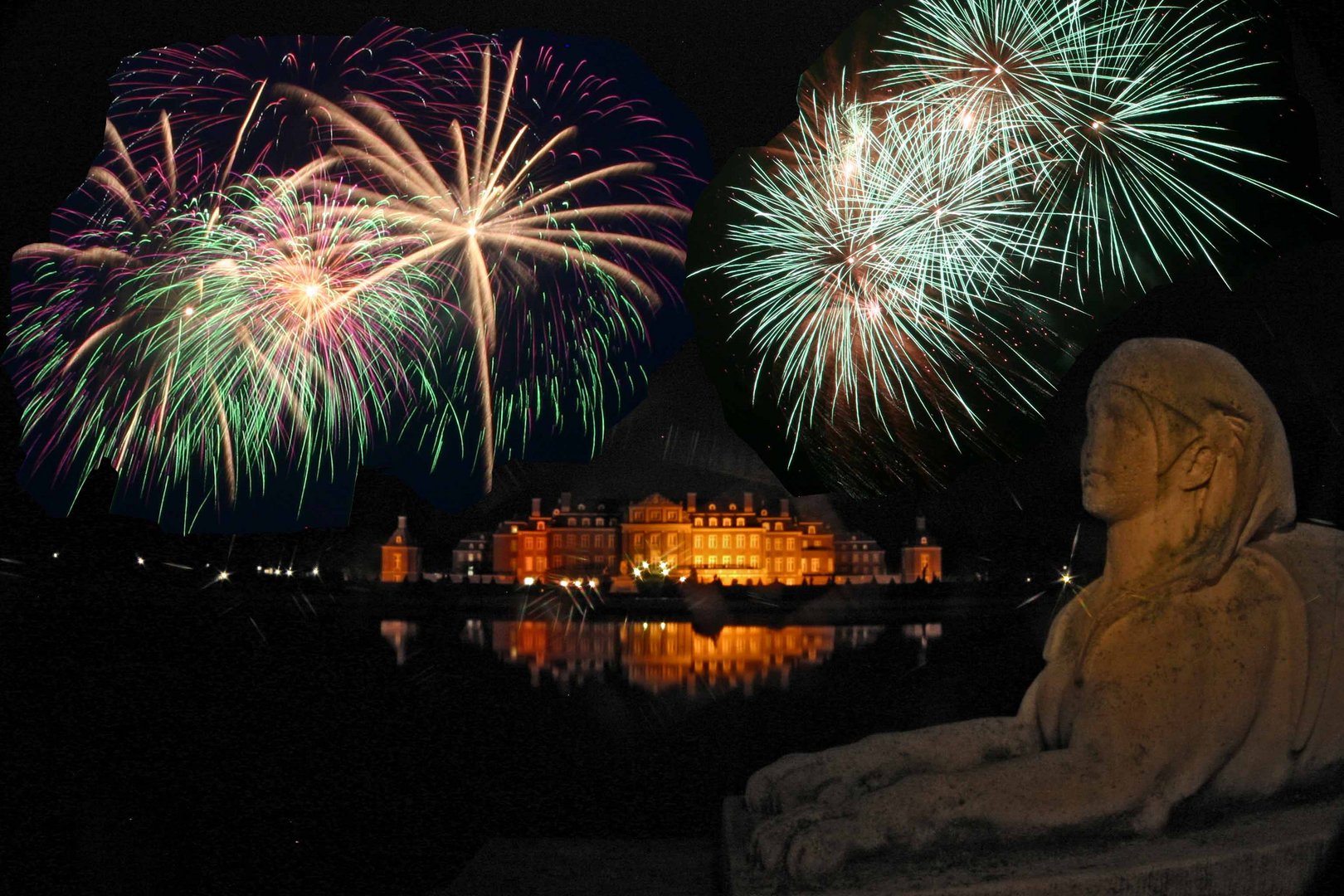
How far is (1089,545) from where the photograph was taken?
68.8 ft

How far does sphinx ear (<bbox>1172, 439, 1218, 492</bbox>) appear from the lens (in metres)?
3.11

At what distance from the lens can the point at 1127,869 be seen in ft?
9.23

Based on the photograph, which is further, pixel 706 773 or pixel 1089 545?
pixel 1089 545

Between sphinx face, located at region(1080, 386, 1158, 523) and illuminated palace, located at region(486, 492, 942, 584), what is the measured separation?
62.9 meters

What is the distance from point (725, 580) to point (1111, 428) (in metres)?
60.3

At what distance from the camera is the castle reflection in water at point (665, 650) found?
14.7m

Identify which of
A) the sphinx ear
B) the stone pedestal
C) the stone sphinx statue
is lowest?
the stone pedestal

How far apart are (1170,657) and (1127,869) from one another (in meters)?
0.55

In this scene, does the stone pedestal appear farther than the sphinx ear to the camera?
No

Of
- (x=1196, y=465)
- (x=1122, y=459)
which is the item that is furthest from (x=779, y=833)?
(x=1196, y=465)

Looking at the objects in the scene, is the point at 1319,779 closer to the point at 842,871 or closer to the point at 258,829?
the point at 842,871

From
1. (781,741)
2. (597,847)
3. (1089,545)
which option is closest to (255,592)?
(1089,545)

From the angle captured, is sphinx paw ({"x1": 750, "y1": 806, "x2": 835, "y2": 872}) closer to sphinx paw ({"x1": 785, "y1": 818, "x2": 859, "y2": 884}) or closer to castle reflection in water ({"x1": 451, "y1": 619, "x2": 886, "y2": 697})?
sphinx paw ({"x1": 785, "y1": 818, "x2": 859, "y2": 884})

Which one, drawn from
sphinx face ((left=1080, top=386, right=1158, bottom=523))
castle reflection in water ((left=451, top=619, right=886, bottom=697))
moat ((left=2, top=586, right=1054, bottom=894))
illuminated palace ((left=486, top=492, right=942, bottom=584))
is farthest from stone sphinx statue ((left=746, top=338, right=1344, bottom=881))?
illuminated palace ((left=486, top=492, right=942, bottom=584))
